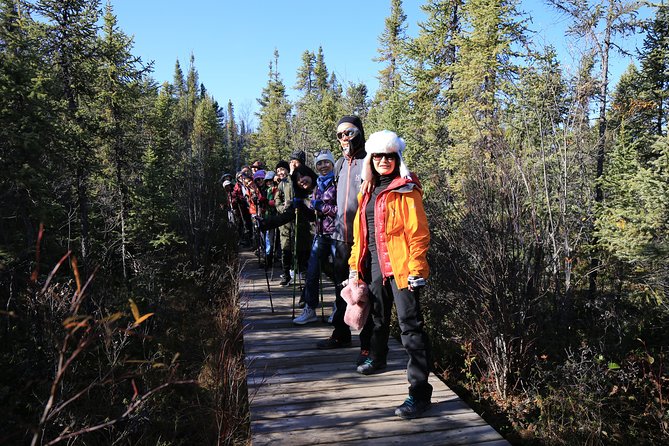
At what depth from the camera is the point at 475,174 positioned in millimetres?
5180

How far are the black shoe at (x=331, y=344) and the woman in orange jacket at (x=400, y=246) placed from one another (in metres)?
1.36

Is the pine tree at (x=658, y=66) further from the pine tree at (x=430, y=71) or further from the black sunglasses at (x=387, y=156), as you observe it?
the black sunglasses at (x=387, y=156)

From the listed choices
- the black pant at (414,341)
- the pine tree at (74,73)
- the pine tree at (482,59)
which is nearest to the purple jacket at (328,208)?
the black pant at (414,341)

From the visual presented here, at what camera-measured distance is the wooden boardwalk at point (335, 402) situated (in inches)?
118

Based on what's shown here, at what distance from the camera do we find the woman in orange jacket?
318cm

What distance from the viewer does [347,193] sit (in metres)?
4.25

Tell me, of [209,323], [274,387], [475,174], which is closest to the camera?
[274,387]

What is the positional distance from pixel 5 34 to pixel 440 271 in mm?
8383

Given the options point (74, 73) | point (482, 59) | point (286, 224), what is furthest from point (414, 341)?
point (482, 59)

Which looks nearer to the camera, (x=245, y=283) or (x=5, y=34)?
(x=5, y=34)

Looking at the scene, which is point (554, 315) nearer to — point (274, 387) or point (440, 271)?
point (440, 271)

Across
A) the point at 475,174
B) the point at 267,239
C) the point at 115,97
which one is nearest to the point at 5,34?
the point at 115,97

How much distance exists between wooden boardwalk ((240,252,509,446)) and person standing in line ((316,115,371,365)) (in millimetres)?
370

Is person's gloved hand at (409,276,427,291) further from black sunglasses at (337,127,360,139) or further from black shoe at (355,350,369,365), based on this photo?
black sunglasses at (337,127,360,139)
